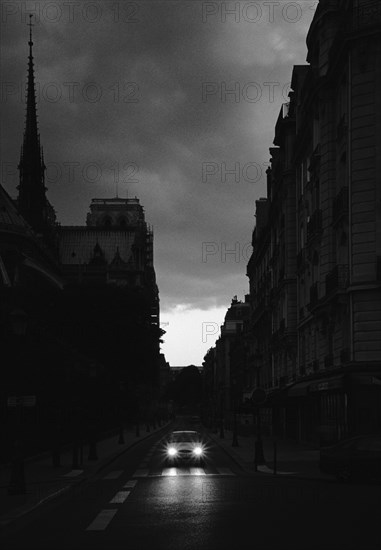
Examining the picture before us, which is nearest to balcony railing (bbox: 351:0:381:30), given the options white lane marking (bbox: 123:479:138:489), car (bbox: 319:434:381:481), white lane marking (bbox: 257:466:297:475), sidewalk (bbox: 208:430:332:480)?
sidewalk (bbox: 208:430:332:480)

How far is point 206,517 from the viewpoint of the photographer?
17.8 meters

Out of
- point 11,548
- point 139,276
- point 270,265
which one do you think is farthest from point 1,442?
point 139,276

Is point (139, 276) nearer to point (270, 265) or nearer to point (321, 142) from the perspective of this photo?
point (270, 265)

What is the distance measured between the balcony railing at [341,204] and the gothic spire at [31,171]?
420ft

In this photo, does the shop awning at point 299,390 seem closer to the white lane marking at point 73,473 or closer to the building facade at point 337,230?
the building facade at point 337,230

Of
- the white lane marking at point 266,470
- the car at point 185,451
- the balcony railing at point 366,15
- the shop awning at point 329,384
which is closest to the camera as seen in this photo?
the white lane marking at point 266,470

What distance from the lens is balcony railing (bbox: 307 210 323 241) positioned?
4678cm

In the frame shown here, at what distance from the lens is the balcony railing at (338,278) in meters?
40.9

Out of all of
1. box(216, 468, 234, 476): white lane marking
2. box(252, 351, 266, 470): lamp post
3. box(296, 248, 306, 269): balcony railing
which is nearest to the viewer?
box(216, 468, 234, 476): white lane marking

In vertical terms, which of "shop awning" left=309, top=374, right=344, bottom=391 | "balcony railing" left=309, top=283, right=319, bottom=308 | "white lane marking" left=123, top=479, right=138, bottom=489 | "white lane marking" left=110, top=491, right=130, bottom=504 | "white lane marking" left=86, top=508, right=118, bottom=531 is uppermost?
"balcony railing" left=309, top=283, right=319, bottom=308

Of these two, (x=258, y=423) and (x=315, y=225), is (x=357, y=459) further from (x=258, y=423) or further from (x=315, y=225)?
(x=315, y=225)

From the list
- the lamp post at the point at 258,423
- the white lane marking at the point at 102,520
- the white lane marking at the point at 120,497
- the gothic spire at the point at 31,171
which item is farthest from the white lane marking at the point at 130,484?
the gothic spire at the point at 31,171

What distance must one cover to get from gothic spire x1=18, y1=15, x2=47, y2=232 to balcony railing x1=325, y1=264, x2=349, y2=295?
129m

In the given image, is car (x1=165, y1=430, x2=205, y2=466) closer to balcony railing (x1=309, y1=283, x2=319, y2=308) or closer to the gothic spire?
balcony railing (x1=309, y1=283, x2=319, y2=308)
